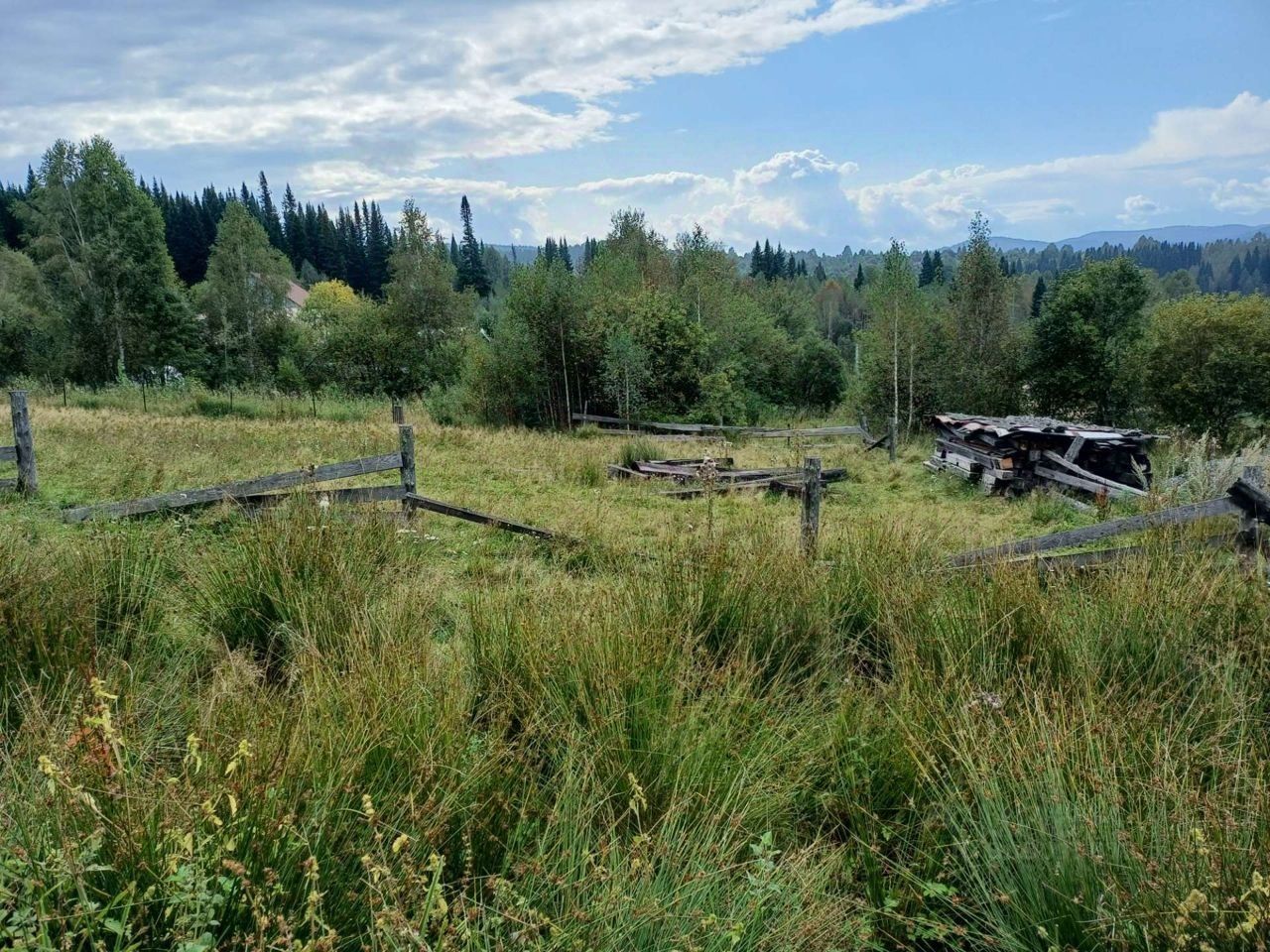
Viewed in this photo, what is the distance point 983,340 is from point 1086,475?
2175cm

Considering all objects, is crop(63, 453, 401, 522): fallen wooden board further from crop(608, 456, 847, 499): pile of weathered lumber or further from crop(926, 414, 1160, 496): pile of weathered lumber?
crop(926, 414, 1160, 496): pile of weathered lumber

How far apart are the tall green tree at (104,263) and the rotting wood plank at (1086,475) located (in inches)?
1510

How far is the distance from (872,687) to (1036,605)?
993 millimetres

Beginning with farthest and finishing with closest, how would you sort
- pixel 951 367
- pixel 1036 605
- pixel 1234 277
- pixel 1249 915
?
1. pixel 1234 277
2. pixel 951 367
3. pixel 1036 605
4. pixel 1249 915

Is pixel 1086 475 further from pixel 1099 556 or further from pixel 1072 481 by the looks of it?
pixel 1099 556

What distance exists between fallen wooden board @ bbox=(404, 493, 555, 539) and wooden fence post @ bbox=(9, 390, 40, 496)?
461 centimetres

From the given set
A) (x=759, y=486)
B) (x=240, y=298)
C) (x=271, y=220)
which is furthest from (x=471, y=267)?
(x=759, y=486)

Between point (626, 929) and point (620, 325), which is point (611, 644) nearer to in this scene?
point (626, 929)

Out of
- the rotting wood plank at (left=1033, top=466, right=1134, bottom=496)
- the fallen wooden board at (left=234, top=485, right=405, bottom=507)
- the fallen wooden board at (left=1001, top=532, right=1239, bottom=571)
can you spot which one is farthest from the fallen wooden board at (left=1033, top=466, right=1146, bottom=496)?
the fallen wooden board at (left=234, top=485, right=405, bottom=507)

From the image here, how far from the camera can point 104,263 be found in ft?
123

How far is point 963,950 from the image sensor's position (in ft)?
8.16

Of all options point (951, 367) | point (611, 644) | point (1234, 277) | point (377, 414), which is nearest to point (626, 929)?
point (611, 644)

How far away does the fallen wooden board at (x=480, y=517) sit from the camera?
7.92 meters

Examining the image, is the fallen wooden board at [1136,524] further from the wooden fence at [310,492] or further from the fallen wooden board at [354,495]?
the fallen wooden board at [354,495]
